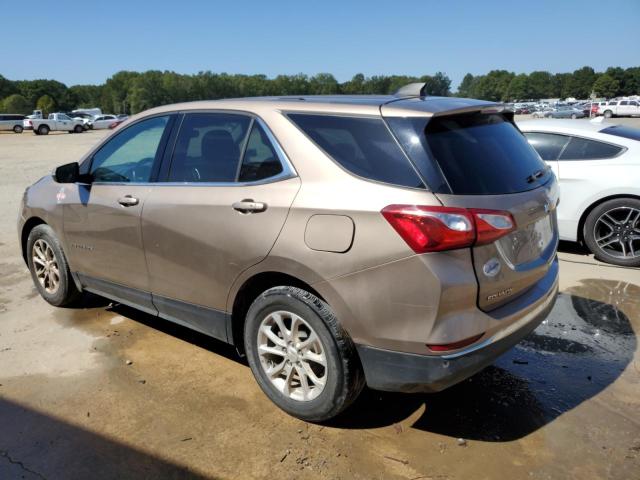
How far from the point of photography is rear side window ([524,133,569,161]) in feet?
20.9

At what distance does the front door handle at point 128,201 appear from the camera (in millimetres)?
3692

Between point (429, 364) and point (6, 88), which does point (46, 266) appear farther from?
point (6, 88)

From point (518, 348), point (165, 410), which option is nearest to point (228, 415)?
point (165, 410)

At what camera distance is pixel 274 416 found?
10.3 ft

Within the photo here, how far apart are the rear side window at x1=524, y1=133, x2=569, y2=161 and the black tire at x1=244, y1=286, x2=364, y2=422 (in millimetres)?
4703

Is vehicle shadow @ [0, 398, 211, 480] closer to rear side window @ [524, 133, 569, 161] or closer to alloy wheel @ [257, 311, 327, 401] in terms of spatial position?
alloy wheel @ [257, 311, 327, 401]

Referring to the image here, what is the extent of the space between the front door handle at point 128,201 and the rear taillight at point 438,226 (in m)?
2.00

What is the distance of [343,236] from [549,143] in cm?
484

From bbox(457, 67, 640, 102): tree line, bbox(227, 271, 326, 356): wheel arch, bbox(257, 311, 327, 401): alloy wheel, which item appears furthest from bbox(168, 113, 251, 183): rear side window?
bbox(457, 67, 640, 102): tree line

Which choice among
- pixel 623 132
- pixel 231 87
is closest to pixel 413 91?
pixel 623 132

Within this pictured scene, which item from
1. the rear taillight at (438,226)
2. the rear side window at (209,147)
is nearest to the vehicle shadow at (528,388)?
the rear taillight at (438,226)

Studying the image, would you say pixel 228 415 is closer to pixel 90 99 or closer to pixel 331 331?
pixel 331 331

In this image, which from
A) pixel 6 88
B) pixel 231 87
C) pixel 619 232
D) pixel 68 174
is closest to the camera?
pixel 68 174

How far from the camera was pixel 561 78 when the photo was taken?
171 meters
